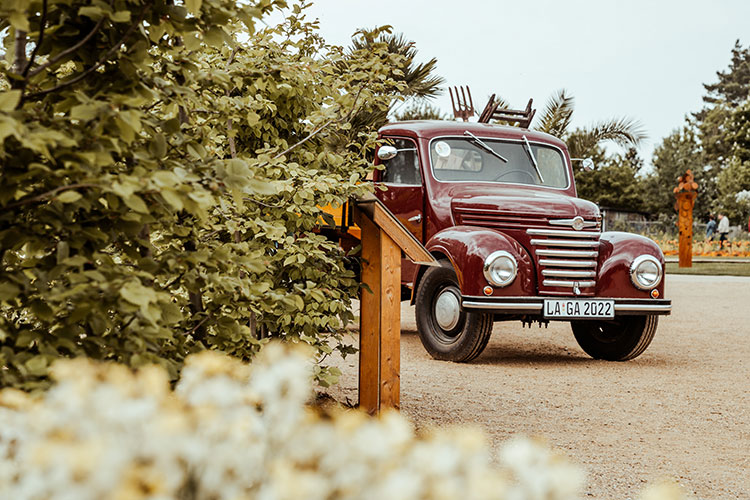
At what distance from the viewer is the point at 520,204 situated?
6758mm

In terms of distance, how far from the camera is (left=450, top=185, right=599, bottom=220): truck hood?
265 inches

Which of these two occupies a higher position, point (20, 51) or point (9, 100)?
point (20, 51)

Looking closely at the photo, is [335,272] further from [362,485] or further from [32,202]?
[362,485]

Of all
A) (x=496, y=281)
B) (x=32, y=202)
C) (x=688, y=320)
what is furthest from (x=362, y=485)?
(x=688, y=320)

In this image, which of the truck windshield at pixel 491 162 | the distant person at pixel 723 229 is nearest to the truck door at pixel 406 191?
the truck windshield at pixel 491 162

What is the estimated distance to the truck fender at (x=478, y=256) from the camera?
618 cm

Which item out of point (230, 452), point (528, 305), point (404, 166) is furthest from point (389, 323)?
point (404, 166)

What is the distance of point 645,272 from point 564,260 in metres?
0.69

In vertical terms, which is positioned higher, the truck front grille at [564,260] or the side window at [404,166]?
the side window at [404,166]

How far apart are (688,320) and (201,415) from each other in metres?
10.2

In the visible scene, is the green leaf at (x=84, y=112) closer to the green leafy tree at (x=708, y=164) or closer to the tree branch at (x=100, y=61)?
the tree branch at (x=100, y=61)

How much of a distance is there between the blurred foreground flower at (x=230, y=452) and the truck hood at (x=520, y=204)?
→ 570 centimetres

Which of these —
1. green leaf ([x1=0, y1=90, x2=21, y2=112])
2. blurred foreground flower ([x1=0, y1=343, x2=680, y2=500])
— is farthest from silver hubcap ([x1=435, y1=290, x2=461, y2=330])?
blurred foreground flower ([x1=0, y1=343, x2=680, y2=500])

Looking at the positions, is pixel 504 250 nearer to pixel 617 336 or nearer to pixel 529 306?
pixel 529 306
